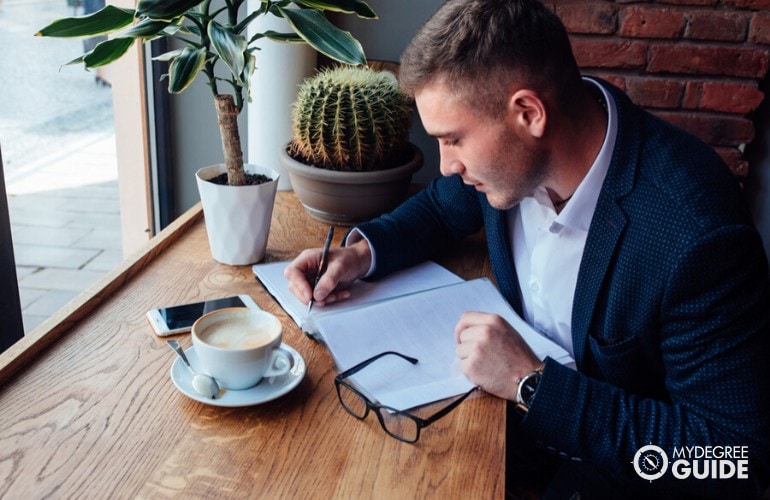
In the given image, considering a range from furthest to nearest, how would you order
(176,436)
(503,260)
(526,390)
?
1. (503,260)
2. (526,390)
3. (176,436)

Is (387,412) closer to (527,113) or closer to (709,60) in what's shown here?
(527,113)

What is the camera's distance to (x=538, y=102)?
3.26 feet

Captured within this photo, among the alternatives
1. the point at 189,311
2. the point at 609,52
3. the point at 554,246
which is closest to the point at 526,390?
the point at 554,246

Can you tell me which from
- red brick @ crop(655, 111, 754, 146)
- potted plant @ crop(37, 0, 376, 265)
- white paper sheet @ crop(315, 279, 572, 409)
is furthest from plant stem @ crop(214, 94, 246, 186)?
red brick @ crop(655, 111, 754, 146)

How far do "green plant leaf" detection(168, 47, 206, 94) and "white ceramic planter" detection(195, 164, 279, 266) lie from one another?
0.64 ft

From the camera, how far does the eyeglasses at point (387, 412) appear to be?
32.9 inches

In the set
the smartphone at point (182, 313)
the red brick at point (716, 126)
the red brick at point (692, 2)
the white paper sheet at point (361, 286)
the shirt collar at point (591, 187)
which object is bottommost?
the white paper sheet at point (361, 286)

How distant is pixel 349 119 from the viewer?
4.55ft

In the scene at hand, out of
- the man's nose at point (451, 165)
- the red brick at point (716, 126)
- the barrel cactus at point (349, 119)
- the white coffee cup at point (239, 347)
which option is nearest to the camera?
the white coffee cup at point (239, 347)

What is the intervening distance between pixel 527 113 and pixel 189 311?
607mm

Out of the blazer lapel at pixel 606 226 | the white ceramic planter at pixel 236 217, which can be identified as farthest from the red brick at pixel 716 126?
the white ceramic planter at pixel 236 217

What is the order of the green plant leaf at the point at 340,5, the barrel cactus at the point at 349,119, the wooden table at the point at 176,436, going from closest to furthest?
the wooden table at the point at 176,436 → the green plant leaf at the point at 340,5 → the barrel cactus at the point at 349,119

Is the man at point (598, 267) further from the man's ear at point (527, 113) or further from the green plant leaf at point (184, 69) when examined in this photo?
the green plant leaf at point (184, 69)

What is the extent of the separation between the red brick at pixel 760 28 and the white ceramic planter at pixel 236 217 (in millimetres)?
1297
